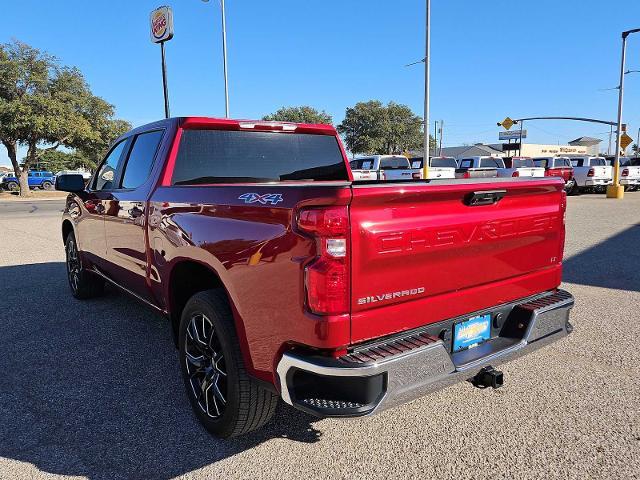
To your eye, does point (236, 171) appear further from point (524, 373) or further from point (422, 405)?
point (524, 373)

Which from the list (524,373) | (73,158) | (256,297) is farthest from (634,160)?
(73,158)

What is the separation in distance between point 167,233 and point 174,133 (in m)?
0.81

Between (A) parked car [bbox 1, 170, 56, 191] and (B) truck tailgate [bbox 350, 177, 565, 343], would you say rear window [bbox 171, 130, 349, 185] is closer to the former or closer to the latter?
(B) truck tailgate [bbox 350, 177, 565, 343]

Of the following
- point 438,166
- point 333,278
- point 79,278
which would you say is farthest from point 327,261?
point 438,166

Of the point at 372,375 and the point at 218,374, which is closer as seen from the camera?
the point at 372,375

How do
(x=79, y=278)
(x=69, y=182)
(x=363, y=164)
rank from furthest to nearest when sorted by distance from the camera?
1. (x=363, y=164)
2. (x=79, y=278)
3. (x=69, y=182)

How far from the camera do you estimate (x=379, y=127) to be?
212 ft

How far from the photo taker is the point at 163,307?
370cm

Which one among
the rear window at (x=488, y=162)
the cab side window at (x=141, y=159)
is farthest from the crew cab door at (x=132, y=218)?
the rear window at (x=488, y=162)

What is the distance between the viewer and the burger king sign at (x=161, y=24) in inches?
666

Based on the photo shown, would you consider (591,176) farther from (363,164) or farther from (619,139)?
(363,164)

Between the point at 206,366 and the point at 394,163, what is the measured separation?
21544 millimetres

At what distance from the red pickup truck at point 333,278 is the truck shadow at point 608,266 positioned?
4.03 metres

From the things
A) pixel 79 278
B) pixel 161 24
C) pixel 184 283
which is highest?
pixel 161 24
